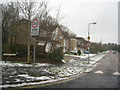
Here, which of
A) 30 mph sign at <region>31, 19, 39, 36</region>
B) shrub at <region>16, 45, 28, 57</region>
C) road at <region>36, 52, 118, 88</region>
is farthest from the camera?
shrub at <region>16, 45, 28, 57</region>

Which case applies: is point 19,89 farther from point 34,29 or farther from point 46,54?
point 46,54

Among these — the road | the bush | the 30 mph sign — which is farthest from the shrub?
the road

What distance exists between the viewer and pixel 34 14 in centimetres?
1324

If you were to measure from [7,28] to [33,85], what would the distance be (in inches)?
713

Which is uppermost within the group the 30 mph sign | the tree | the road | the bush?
the tree

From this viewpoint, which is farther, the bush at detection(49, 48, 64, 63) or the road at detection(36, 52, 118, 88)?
the bush at detection(49, 48, 64, 63)

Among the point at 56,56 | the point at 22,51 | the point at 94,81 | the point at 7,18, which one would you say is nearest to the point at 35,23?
the point at 94,81

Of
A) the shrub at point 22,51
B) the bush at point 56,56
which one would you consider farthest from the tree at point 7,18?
the bush at point 56,56

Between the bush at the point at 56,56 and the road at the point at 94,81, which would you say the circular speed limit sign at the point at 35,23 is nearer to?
the road at the point at 94,81

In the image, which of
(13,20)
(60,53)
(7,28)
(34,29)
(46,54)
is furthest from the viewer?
(7,28)

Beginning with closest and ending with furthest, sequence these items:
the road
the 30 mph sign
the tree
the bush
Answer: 1. the road
2. the 30 mph sign
3. the bush
4. the tree

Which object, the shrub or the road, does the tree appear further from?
the road

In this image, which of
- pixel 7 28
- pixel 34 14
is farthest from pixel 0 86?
pixel 7 28

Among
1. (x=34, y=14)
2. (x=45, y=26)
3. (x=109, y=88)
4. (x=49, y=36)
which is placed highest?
(x=34, y=14)
